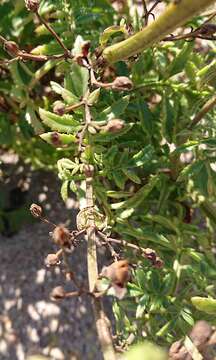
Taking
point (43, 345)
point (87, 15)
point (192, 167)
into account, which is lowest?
point (43, 345)

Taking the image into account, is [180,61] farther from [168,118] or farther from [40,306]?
[40,306]

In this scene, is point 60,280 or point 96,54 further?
point 60,280

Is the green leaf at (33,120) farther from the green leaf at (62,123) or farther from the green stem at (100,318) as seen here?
the green stem at (100,318)

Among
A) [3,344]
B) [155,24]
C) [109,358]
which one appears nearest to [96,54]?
[155,24]

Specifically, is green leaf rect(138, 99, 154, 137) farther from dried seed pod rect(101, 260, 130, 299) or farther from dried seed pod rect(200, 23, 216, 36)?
dried seed pod rect(101, 260, 130, 299)

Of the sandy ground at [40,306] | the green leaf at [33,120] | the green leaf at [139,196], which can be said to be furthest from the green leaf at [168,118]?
the sandy ground at [40,306]

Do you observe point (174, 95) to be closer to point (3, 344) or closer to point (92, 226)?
point (92, 226)
